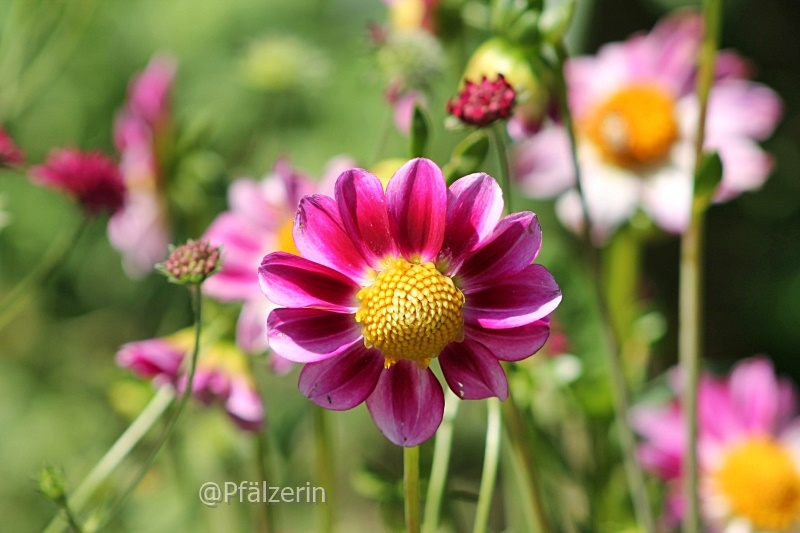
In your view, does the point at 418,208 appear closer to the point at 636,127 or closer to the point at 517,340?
the point at 517,340

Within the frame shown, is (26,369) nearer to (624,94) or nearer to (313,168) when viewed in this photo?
(313,168)

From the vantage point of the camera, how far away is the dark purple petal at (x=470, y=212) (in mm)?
367

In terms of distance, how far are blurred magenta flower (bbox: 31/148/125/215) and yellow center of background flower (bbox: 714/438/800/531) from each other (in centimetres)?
47

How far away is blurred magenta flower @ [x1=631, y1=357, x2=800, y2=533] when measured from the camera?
2.33ft

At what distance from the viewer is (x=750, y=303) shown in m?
1.15

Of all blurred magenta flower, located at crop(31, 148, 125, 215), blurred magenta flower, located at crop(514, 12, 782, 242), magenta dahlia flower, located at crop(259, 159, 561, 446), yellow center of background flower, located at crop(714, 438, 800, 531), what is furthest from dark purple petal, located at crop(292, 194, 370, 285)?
yellow center of background flower, located at crop(714, 438, 800, 531)

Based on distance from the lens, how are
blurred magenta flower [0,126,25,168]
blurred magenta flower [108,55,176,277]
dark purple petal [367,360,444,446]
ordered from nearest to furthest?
1. dark purple petal [367,360,444,446]
2. blurred magenta flower [0,126,25,168]
3. blurred magenta flower [108,55,176,277]

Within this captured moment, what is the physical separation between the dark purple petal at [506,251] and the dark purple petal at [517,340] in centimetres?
2

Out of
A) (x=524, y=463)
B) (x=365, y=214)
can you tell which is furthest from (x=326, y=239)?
(x=524, y=463)

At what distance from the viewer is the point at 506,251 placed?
37cm

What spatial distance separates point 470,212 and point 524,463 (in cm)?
14

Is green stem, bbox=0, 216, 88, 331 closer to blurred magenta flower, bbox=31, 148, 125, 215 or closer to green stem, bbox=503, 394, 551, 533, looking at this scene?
blurred magenta flower, bbox=31, 148, 125, 215

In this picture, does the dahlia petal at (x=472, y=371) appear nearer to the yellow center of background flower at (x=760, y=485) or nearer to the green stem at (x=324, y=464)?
the green stem at (x=324, y=464)

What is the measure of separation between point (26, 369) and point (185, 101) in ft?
1.18
